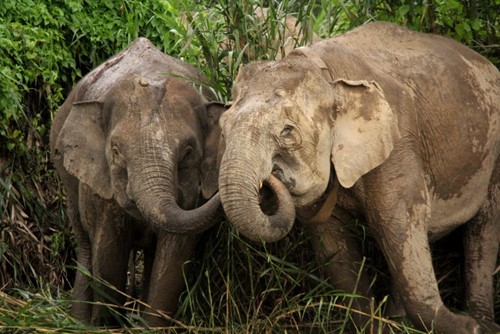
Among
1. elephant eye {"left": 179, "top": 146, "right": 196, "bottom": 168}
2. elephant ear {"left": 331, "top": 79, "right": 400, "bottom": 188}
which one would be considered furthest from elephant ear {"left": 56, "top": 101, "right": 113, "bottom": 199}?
elephant ear {"left": 331, "top": 79, "right": 400, "bottom": 188}

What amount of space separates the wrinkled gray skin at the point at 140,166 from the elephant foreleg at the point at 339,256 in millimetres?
722

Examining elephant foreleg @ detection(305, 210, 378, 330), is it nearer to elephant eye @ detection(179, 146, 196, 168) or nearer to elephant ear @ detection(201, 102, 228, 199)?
elephant ear @ detection(201, 102, 228, 199)

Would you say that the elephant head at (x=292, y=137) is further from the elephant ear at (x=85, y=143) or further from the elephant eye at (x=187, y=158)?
the elephant ear at (x=85, y=143)

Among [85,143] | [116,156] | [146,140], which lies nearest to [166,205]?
[146,140]

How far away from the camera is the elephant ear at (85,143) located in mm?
8945

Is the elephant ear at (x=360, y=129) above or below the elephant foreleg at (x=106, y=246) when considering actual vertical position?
above

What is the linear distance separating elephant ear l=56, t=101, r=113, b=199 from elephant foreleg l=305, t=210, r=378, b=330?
4.64 ft

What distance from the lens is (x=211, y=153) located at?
880 cm

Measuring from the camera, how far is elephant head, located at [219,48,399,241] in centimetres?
723

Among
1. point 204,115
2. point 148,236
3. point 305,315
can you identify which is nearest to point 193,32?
point 204,115

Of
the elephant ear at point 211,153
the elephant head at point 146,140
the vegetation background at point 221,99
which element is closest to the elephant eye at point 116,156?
the elephant head at point 146,140

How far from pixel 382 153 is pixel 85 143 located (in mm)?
2097

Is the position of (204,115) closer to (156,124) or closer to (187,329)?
(156,124)

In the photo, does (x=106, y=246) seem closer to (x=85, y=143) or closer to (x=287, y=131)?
(x=85, y=143)
